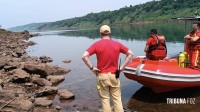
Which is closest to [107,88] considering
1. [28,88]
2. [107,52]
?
[107,52]

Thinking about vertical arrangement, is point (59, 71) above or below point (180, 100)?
below

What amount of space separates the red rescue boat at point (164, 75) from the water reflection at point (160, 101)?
443 millimetres

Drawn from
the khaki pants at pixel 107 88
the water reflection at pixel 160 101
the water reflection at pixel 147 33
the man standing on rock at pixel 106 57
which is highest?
the man standing on rock at pixel 106 57

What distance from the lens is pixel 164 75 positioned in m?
9.87

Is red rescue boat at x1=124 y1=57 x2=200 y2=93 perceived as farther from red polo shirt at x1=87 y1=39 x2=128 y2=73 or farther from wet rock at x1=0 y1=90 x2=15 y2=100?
wet rock at x1=0 y1=90 x2=15 y2=100

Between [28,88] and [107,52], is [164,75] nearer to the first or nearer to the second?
[107,52]

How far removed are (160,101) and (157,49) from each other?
1741 mm

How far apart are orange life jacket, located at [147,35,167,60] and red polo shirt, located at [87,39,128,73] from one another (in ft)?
14.0

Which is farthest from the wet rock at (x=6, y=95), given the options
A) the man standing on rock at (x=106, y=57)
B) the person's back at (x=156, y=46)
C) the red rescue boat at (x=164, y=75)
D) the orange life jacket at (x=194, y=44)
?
the orange life jacket at (x=194, y=44)

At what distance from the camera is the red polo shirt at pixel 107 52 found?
6.42 meters

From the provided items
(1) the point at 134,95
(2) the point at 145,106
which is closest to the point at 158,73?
(2) the point at 145,106

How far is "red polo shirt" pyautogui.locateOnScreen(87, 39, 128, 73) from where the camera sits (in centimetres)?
642

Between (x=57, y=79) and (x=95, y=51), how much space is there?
27.0 ft

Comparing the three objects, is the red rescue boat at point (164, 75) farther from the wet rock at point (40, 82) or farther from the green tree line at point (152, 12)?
the green tree line at point (152, 12)
